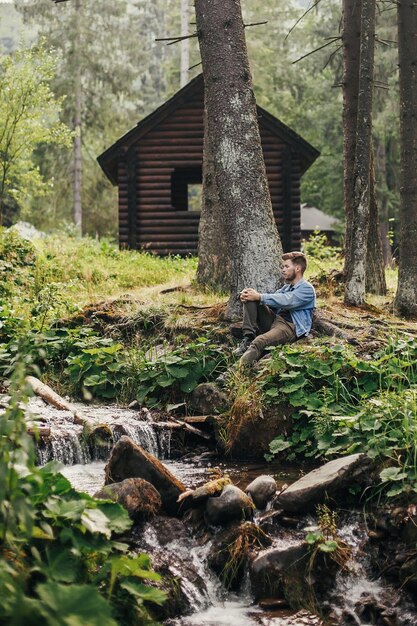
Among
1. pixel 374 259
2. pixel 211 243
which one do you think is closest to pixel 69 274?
pixel 211 243

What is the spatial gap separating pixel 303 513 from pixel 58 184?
1220 inches

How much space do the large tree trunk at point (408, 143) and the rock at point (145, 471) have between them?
6707 mm

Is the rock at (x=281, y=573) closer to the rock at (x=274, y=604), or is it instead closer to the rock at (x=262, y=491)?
the rock at (x=274, y=604)

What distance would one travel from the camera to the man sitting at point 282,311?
9141mm

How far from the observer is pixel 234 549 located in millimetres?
5734

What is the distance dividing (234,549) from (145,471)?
36.7 inches

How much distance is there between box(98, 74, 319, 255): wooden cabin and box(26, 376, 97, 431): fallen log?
11643mm

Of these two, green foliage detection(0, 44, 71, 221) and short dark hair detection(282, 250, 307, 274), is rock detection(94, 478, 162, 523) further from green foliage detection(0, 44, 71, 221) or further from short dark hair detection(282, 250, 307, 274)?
green foliage detection(0, 44, 71, 221)

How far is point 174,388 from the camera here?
30.5 feet

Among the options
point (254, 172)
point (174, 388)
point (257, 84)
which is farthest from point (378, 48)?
point (174, 388)

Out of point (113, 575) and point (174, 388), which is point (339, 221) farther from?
point (113, 575)

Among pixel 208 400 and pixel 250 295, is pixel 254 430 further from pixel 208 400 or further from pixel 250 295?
pixel 250 295

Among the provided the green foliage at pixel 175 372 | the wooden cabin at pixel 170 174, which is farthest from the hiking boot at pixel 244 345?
the wooden cabin at pixel 170 174

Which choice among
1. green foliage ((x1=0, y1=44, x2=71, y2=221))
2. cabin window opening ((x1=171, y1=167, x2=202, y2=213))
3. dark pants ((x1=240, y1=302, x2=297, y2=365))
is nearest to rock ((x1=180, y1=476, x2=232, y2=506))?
dark pants ((x1=240, y1=302, x2=297, y2=365))
